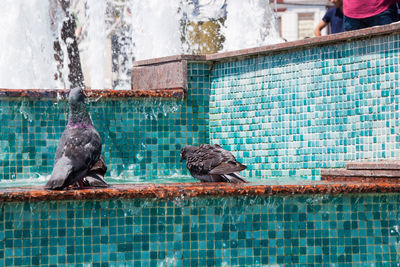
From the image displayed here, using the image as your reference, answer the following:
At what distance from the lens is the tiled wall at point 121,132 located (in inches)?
312

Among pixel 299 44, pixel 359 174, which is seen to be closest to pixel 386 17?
pixel 299 44

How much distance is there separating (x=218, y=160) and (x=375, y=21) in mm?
3103

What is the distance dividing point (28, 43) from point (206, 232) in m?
8.60

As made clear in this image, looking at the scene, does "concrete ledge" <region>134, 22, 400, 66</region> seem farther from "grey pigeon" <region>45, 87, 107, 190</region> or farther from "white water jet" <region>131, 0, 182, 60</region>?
"white water jet" <region>131, 0, 182, 60</region>

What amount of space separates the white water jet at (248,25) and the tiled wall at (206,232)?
6806mm

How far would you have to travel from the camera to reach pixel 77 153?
5.36m

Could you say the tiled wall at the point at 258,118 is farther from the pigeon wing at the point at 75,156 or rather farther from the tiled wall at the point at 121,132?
the pigeon wing at the point at 75,156

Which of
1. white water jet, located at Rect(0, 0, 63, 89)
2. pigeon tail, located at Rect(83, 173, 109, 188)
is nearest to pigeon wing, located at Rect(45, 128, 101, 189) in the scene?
pigeon tail, located at Rect(83, 173, 109, 188)

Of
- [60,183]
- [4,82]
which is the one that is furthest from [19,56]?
[60,183]

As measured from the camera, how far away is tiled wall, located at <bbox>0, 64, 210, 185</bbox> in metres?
7.91

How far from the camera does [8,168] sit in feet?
25.8

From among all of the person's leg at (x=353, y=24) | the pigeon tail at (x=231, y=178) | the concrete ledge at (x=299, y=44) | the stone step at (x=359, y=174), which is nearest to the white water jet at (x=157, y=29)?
the concrete ledge at (x=299, y=44)

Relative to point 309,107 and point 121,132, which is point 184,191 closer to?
point 309,107

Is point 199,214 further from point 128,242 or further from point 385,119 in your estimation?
point 385,119
